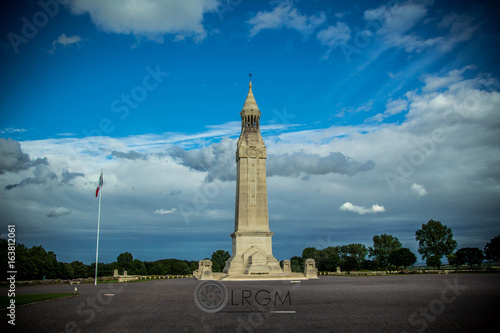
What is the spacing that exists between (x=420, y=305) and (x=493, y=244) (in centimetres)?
6462

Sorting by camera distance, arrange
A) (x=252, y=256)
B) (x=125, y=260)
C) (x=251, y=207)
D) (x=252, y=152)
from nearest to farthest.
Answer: (x=252, y=256), (x=251, y=207), (x=252, y=152), (x=125, y=260)

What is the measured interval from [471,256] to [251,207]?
46328 mm

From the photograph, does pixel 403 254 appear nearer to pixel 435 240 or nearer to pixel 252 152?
pixel 435 240

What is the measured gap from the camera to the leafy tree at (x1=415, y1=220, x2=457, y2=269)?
259ft

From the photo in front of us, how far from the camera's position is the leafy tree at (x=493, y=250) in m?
68.4

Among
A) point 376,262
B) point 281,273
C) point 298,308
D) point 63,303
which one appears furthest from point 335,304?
point 376,262

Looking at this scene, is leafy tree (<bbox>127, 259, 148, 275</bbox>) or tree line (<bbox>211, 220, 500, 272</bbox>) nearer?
tree line (<bbox>211, 220, 500, 272</bbox>)

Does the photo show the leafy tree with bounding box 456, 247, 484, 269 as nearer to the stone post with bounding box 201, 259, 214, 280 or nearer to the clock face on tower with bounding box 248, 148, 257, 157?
the clock face on tower with bounding box 248, 148, 257, 157

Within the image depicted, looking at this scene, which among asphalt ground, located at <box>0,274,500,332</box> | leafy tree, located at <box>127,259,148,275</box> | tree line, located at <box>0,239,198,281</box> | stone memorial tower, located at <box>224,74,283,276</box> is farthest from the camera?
leafy tree, located at <box>127,259,148,275</box>

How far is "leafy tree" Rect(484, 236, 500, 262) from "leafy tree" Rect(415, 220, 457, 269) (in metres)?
8.45

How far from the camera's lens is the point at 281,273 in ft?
181

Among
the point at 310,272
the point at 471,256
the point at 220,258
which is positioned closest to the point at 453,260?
the point at 471,256

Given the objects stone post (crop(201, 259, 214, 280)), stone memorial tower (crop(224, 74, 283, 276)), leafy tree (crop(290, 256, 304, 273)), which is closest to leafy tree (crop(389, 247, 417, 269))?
leafy tree (crop(290, 256, 304, 273))

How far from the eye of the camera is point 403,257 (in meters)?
73.4
